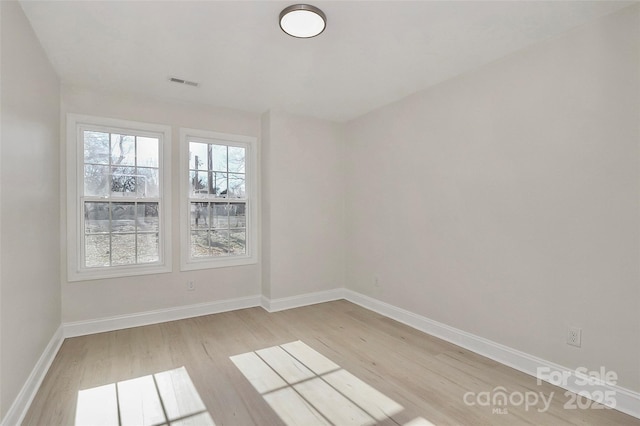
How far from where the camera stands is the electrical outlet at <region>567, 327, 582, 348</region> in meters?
2.20

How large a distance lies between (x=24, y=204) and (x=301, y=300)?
9.89ft

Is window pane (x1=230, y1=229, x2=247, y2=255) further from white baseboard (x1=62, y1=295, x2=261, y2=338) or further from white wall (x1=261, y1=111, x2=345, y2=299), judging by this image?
white baseboard (x1=62, y1=295, x2=261, y2=338)

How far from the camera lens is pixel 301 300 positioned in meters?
4.22

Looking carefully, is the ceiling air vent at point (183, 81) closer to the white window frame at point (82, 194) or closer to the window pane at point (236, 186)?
the white window frame at point (82, 194)

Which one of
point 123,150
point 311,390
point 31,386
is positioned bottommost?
point 311,390

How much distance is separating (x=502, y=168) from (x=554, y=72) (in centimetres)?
77

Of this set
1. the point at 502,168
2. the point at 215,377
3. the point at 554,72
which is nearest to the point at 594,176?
the point at 502,168

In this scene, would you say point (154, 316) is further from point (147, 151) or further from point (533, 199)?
point (533, 199)

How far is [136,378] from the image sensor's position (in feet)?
7.79

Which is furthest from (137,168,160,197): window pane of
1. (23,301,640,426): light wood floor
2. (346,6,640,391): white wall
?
(346,6,640,391): white wall

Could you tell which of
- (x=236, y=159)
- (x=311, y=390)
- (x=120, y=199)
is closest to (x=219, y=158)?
(x=236, y=159)

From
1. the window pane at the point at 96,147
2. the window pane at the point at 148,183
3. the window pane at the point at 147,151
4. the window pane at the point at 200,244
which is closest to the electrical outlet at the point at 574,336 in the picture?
the window pane at the point at 200,244

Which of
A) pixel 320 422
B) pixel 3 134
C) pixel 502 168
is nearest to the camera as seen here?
pixel 3 134

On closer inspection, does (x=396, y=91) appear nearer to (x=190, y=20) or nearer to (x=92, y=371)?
(x=190, y=20)
